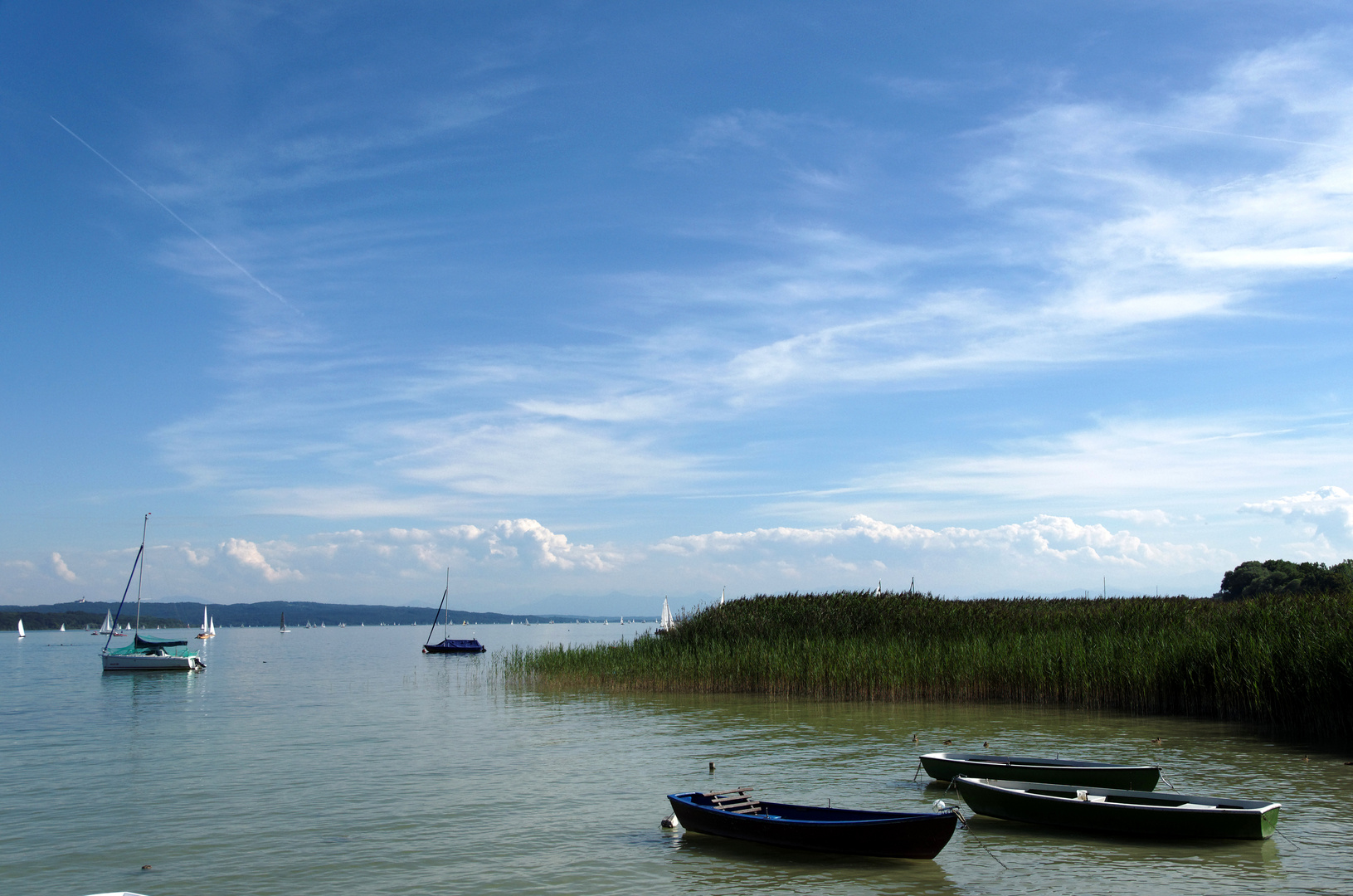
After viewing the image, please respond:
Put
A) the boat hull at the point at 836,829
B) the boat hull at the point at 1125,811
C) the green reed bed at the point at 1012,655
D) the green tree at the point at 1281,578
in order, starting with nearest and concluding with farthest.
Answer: the boat hull at the point at 836,829 → the boat hull at the point at 1125,811 → the green reed bed at the point at 1012,655 → the green tree at the point at 1281,578

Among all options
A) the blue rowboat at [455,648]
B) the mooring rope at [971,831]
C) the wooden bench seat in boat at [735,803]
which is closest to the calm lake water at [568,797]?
the mooring rope at [971,831]

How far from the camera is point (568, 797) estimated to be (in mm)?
17391

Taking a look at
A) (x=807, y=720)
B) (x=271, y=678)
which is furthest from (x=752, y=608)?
(x=271, y=678)

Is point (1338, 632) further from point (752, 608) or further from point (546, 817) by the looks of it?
point (752, 608)

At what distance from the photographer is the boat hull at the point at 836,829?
11.9m

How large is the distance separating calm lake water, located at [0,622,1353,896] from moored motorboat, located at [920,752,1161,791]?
2.45 ft

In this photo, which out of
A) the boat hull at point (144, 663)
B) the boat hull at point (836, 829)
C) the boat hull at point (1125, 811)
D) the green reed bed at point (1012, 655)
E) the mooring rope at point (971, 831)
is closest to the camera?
the boat hull at point (836, 829)

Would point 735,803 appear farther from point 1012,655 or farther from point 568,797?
point 1012,655

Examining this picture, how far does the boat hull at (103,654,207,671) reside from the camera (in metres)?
58.5

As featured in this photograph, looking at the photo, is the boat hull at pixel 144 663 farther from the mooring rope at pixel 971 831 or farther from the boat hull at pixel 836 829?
the mooring rope at pixel 971 831

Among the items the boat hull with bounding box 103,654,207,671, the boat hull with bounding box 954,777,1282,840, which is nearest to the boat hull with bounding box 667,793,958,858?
the boat hull with bounding box 954,777,1282,840

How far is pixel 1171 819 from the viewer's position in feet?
42.7

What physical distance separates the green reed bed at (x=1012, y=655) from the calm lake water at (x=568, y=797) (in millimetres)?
1239

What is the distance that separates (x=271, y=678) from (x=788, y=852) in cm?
5216
